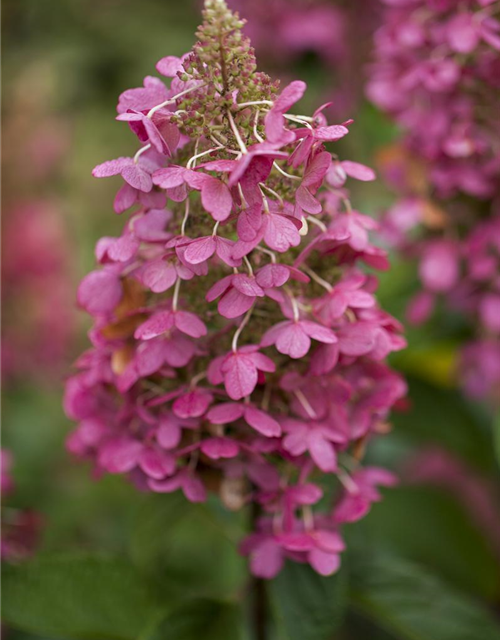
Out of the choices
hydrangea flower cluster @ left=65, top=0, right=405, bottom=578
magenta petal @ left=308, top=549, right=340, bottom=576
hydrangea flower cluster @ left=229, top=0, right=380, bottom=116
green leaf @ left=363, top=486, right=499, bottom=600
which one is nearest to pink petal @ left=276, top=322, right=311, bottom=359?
hydrangea flower cluster @ left=65, top=0, right=405, bottom=578

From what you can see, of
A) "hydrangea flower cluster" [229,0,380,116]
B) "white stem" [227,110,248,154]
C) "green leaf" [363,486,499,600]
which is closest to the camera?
"white stem" [227,110,248,154]

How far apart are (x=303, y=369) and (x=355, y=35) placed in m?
1.16

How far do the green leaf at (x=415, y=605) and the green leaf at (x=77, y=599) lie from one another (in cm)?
28

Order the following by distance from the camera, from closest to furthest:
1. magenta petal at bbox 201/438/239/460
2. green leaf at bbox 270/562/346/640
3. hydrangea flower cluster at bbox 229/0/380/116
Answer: magenta petal at bbox 201/438/239/460 → green leaf at bbox 270/562/346/640 → hydrangea flower cluster at bbox 229/0/380/116

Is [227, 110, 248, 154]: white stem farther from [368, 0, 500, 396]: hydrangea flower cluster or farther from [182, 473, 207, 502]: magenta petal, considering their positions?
[368, 0, 500, 396]: hydrangea flower cluster

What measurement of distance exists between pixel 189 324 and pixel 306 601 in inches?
13.6

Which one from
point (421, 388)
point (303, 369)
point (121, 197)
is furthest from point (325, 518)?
point (421, 388)

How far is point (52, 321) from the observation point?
1862mm

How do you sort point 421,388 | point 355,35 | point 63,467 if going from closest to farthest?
point 421,388, point 355,35, point 63,467

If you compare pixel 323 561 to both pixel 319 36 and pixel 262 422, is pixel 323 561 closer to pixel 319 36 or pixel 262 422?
pixel 262 422

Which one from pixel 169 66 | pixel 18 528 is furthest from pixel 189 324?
pixel 18 528

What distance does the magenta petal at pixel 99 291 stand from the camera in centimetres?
77

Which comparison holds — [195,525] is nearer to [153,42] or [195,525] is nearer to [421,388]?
[421,388]

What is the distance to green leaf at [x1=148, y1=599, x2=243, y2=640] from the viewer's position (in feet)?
2.95
